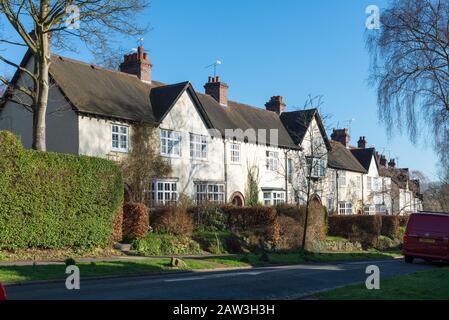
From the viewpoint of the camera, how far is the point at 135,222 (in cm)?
2377

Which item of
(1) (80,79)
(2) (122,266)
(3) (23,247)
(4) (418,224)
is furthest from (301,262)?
(1) (80,79)

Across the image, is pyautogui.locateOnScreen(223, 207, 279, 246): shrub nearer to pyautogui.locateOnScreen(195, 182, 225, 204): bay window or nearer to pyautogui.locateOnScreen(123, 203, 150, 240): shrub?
pyautogui.locateOnScreen(195, 182, 225, 204): bay window

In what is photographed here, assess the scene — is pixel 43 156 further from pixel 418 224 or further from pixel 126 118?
pixel 418 224

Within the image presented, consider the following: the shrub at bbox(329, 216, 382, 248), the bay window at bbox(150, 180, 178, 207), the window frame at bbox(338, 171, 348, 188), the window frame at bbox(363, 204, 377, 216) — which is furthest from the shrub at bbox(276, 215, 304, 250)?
the window frame at bbox(363, 204, 377, 216)

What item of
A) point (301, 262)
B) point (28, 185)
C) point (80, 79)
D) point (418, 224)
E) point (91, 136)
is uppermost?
point (80, 79)

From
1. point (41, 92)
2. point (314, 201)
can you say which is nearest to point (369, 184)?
point (314, 201)

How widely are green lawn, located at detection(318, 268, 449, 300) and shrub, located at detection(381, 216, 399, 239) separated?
30519mm

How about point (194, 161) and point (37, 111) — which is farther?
point (194, 161)

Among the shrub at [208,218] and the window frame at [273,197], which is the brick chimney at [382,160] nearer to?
the window frame at [273,197]

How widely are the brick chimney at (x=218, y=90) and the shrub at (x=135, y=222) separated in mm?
18369

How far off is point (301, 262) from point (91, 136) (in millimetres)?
12311

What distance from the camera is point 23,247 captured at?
18828mm

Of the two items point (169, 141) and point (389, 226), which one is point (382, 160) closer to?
point (389, 226)

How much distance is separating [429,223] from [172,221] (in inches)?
452
